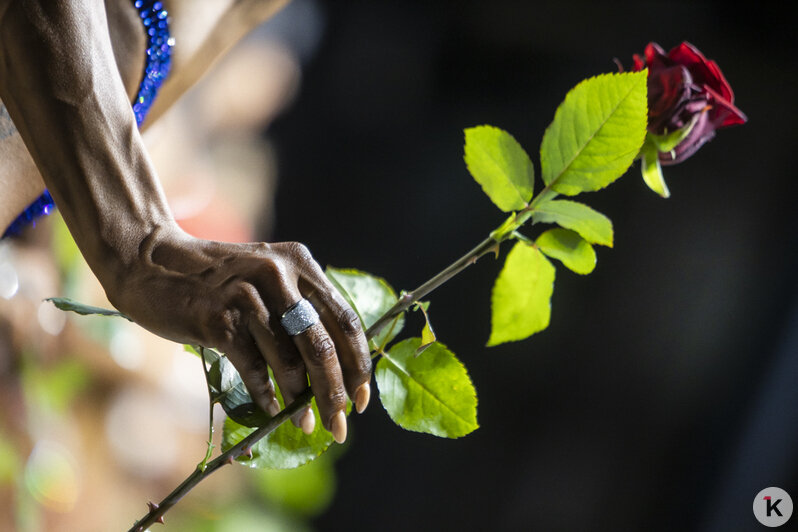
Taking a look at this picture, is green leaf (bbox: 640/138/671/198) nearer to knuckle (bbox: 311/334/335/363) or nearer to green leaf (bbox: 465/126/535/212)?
green leaf (bbox: 465/126/535/212)

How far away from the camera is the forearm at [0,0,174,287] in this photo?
25 centimetres

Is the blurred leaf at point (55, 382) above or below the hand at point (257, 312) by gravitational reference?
below

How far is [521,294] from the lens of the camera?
29cm

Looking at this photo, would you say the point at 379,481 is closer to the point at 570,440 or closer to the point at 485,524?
the point at 485,524

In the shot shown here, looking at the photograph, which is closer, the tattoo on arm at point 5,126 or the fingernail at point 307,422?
the fingernail at point 307,422

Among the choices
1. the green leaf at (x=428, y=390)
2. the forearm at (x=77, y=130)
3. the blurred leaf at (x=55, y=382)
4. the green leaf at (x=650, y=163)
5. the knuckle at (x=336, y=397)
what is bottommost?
the blurred leaf at (x=55, y=382)

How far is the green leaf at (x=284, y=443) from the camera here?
25cm

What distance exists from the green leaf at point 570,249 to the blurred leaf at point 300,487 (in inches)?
21.0

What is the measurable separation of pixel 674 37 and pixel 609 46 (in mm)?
81

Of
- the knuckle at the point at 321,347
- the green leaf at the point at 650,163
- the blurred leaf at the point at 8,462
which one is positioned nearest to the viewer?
the knuckle at the point at 321,347

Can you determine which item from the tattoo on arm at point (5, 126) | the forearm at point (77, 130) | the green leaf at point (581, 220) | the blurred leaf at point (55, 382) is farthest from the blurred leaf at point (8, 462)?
the green leaf at point (581, 220)

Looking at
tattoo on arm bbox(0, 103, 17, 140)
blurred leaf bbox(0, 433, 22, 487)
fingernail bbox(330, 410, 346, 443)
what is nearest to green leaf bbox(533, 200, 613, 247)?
fingernail bbox(330, 410, 346, 443)

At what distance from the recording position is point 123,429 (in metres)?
0.69

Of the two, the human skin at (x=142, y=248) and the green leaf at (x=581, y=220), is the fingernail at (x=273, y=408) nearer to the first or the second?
the human skin at (x=142, y=248)
